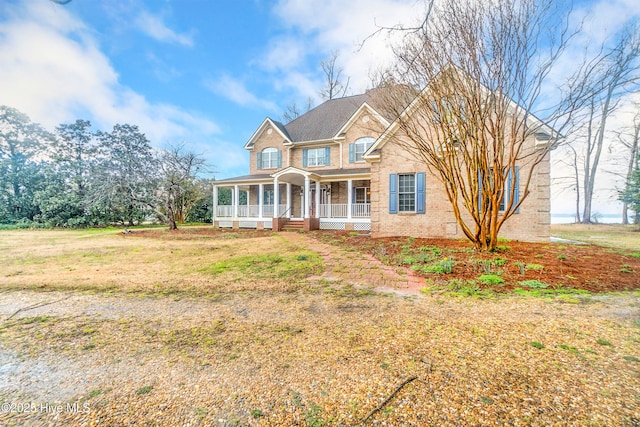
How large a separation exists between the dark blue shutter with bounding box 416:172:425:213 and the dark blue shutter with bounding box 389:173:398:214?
2.93 feet

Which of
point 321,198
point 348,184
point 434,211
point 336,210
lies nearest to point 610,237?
point 434,211

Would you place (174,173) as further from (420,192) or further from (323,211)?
(420,192)

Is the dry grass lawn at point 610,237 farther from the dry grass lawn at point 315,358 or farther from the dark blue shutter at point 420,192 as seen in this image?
the dry grass lawn at point 315,358

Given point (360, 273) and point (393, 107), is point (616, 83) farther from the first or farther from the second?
point (360, 273)

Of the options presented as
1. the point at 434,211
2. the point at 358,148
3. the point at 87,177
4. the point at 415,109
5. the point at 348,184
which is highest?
the point at 358,148

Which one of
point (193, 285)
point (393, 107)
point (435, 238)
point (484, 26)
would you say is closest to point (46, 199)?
point (193, 285)

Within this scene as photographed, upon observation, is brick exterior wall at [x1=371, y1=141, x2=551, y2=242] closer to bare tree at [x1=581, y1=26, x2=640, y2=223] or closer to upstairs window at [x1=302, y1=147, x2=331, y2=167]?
bare tree at [x1=581, y1=26, x2=640, y2=223]

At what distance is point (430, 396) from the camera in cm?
192

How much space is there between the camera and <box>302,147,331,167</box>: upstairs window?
18984 mm

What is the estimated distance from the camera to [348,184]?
628 inches

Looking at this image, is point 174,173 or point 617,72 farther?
point 174,173

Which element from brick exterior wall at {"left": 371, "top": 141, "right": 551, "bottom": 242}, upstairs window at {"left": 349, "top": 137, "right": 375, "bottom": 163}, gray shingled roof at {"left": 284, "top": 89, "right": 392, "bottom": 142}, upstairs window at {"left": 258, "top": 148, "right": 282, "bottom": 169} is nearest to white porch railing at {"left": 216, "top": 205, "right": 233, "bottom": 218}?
upstairs window at {"left": 258, "top": 148, "right": 282, "bottom": 169}

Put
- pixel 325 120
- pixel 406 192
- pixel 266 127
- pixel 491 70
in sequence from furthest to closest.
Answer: pixel 266 127 < pixel 325 120 < pixel 406 192 < pixel 491 70

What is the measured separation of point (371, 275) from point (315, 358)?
3.39 meters
